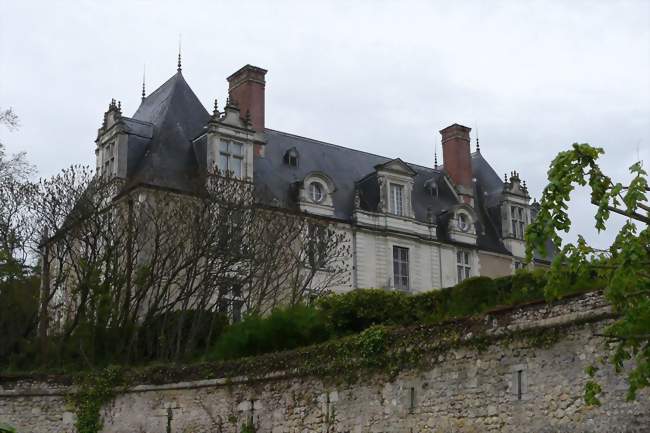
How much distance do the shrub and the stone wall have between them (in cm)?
116

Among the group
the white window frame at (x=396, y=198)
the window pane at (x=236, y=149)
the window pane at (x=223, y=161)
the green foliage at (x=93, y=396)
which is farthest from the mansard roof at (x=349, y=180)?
the green foliage at (x=93, y=396)

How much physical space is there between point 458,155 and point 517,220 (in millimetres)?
2932

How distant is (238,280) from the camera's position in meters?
20.7

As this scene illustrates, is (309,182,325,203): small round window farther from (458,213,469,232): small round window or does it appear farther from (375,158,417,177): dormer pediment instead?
(458,213,469,232): small round window

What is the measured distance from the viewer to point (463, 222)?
103 ft

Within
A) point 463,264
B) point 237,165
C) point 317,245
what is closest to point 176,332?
point 317,245

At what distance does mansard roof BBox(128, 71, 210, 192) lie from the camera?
25203mm

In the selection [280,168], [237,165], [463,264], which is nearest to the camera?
[237,165]

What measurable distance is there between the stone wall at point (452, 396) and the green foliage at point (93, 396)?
0.18 m

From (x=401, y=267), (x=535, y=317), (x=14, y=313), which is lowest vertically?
(x=535, y=317)

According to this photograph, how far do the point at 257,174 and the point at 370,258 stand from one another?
4.07 metres

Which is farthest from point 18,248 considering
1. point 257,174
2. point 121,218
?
point 257,174

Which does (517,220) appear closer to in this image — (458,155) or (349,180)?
(458,155)

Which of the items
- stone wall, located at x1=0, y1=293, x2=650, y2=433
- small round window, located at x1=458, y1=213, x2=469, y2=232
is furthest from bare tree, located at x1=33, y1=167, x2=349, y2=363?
small round window, located at x1=458, y1=213, x2=469, y2=232
